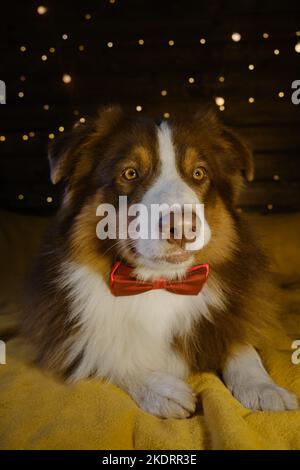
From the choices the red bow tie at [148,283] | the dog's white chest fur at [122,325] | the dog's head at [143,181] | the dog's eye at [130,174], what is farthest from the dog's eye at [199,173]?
the dog's white chest fur at [122,325]

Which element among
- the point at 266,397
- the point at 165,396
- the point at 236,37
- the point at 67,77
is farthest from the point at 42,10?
the point at 266,397

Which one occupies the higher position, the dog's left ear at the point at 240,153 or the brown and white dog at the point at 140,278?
the dog's left ear at the point at 240,153

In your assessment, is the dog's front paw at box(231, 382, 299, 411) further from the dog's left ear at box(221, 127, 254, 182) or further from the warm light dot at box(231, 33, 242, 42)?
the warm light dot at box(231, 33, 242, 42)

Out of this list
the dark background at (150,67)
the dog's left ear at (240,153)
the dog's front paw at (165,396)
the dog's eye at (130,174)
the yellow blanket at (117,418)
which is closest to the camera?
the yellow blanket at (117,418)

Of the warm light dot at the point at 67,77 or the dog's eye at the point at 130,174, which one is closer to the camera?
the dog's eye at the point at 130,174

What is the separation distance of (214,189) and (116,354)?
67cm

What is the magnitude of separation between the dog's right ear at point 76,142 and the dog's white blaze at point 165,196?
22cm

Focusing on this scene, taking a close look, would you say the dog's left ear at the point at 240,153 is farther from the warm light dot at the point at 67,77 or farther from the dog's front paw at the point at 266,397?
the warm light dot at the point at 67,77

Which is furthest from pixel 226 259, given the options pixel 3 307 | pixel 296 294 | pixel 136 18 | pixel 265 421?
pixel 136 18

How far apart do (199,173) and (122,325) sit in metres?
0.59

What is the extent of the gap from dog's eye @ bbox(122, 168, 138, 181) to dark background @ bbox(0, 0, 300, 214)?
6.12 ft

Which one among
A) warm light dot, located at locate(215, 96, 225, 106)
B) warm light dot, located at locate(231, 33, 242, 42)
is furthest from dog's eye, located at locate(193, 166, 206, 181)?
warm light dot, located at locate(231, 33, 242, 42)

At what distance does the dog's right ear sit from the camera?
1.72 m

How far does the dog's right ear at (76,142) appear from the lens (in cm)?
172
